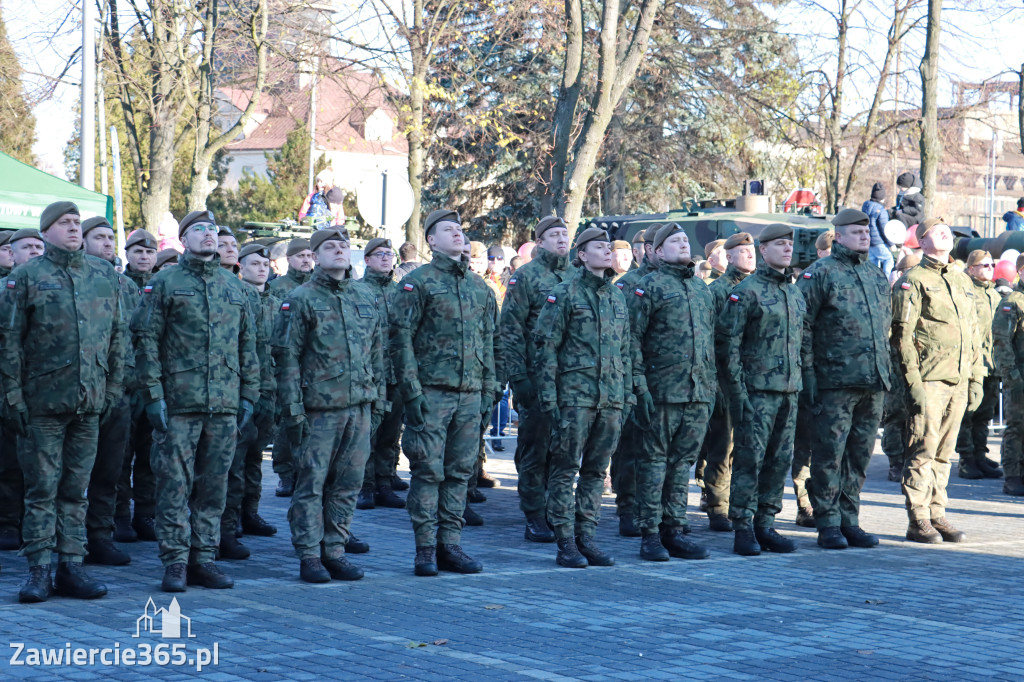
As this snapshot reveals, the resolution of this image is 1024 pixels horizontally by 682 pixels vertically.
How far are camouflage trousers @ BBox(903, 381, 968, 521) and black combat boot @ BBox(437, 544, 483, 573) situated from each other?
3597mm

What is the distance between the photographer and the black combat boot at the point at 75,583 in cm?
749

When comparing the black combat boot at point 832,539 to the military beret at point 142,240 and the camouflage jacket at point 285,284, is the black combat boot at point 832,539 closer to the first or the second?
the camouflage jacket at point 285,284

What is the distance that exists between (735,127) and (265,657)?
2902 centimetres

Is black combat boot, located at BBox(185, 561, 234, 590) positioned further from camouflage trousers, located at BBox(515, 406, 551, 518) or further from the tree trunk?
the tree trunk

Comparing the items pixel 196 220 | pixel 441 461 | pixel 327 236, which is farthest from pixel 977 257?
pixel 196 220

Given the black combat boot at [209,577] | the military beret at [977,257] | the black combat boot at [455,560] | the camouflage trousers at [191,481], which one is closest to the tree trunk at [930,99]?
the military beret at [977,257]

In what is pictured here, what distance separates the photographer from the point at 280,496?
1194 centimetres

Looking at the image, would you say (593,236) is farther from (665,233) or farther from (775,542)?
(775,542)

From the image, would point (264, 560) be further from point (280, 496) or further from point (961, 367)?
point (961, 367)

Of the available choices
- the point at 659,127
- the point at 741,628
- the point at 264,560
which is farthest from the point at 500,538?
the point at 659,127

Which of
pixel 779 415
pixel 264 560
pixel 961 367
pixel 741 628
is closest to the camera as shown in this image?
pixel 741 628

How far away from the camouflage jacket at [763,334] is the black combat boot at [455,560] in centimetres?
226

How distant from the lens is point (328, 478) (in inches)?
331

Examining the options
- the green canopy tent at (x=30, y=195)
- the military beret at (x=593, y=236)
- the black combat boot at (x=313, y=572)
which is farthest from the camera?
the green canopy tent at (x=30, y=195)
